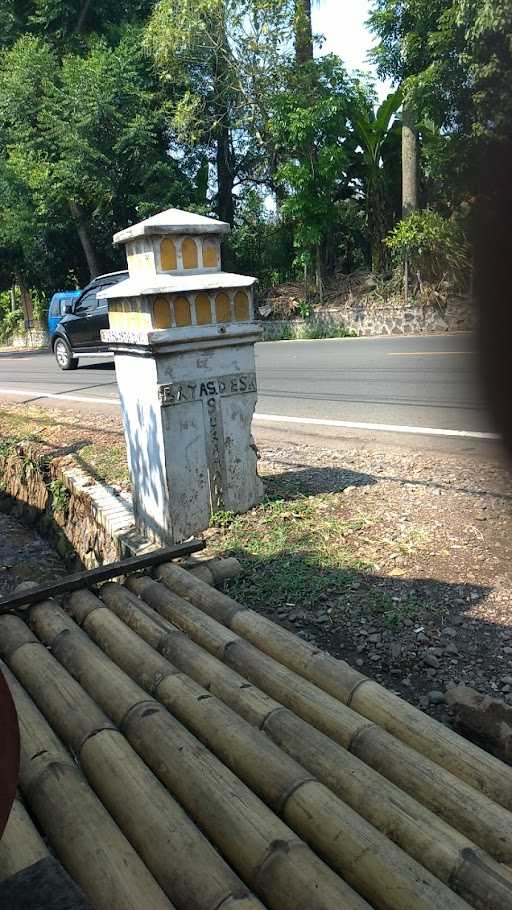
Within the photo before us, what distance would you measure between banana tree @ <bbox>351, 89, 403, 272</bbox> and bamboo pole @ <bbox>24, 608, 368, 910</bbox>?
17.9 meters

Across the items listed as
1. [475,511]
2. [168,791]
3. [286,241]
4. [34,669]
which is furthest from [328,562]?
[286,241]

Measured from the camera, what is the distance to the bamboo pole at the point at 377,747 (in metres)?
1.78

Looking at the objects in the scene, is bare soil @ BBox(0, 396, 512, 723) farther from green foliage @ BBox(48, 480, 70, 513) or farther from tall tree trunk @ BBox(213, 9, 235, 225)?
tall tree trunk @ BBox(213, 9, 235, 225)

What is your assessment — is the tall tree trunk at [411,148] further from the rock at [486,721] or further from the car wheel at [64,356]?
the car wheel at [64,356]

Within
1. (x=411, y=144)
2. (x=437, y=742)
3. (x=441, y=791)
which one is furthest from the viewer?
(x=411, y=144)

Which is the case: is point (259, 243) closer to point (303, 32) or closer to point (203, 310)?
point (303, 32)

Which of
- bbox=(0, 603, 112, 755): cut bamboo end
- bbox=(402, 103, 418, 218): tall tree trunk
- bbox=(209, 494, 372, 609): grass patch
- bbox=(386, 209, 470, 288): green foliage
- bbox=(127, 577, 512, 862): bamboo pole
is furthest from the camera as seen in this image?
bbox=(209, 494, 372, 609): grass patch

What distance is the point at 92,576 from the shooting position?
11.5ft

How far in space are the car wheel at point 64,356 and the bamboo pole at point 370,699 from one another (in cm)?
1279

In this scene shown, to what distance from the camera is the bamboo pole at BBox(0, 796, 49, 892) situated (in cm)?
172

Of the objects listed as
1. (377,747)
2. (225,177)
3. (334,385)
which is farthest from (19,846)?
(225,177)

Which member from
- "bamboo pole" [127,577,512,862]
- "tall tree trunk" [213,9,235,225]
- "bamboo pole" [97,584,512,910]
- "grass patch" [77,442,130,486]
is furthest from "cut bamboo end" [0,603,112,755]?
"tall tree trunk" [213,9,235,225]

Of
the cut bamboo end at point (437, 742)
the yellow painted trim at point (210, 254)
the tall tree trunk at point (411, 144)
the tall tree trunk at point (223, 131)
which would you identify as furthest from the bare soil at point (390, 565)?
the tall tree trunk at point (223, 131)

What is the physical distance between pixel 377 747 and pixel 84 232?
2429 centimetres
